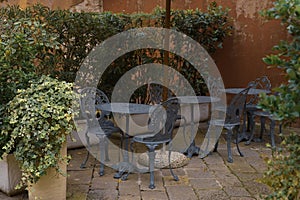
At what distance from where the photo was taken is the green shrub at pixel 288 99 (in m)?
1.67

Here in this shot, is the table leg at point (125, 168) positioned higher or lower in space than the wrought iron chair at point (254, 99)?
lower

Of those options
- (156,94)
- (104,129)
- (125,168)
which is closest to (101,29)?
(156,94)

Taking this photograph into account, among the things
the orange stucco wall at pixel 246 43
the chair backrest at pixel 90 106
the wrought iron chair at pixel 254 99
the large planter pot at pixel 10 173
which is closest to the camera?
the large planter pot at pixel 10 173

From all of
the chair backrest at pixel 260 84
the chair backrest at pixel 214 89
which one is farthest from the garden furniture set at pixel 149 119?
the chair backrest at pixel 260 84

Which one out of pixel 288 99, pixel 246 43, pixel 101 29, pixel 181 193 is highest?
pixel 101 29

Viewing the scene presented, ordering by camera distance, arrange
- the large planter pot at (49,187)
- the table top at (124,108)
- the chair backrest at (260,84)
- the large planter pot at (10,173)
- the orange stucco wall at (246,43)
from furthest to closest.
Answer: the orange stucco wall at (246,43) < the chair backrest at (260,84) < the table top at (124,108) < the large planter pot at (10,173) < the large planter pot at (49,187)

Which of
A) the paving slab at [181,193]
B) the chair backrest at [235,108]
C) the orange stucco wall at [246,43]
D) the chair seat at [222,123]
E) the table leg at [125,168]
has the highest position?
the orange stucco wall at [246,43]

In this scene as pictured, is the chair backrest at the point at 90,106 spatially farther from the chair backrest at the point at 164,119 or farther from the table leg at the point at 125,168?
the chair backrest at the point at 164,119

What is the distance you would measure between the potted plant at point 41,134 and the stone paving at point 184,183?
1.11 feet

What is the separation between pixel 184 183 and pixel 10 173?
1.58 meters

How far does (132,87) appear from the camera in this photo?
5.19 m

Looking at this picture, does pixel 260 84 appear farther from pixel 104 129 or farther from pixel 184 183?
pixel 104 129

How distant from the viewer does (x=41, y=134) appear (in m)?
2.76

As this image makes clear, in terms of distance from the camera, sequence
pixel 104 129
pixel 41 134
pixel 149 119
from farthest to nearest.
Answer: pixel 149 119 → pixel 104 129 → pixel 41 134
